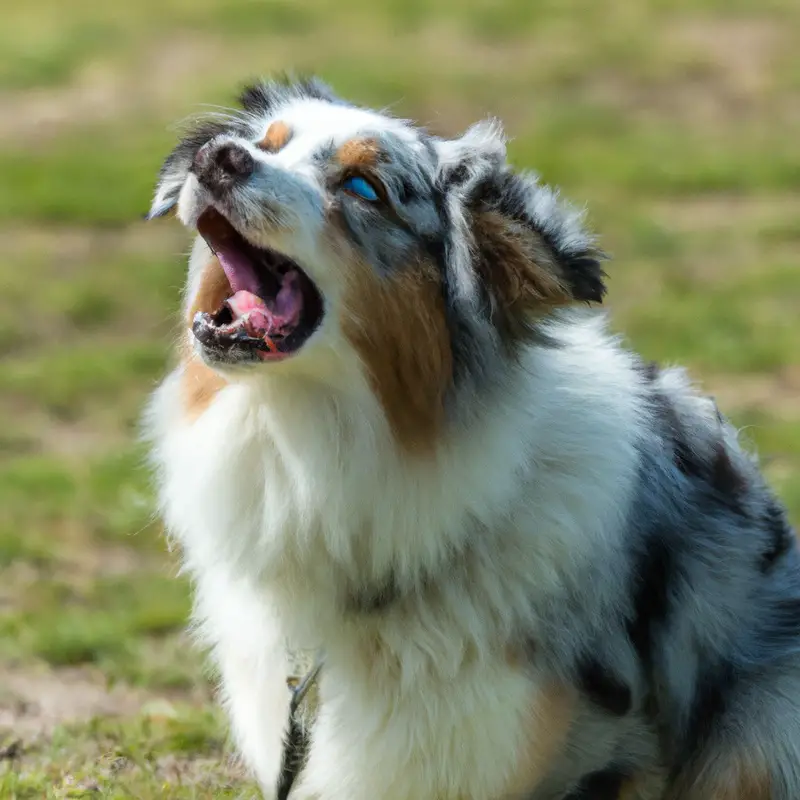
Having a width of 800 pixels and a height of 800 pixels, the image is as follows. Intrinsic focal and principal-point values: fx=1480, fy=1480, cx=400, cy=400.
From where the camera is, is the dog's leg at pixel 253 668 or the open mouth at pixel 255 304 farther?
the dog's leg at pixel 253 668

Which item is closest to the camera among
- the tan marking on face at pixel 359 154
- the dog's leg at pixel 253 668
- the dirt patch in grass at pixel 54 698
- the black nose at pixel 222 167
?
the black nose at pixel 222 167

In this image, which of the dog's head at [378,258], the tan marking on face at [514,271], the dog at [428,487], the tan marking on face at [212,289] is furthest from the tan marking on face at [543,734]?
the tan marking on face at [212,289]

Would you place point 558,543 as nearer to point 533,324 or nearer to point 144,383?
point 533,324

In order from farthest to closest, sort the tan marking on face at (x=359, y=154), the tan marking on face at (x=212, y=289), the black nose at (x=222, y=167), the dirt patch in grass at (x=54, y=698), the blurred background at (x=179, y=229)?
1. the blurred background at (x=179, y=229)
2. the dirt patch in grass at (x=54, y=698)
3. the tan marking on face at (x=212, y=289)
4. the tan marking on face at (x=359, y=154)
5. the black nose at (x=222, y=167)

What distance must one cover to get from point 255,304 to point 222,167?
1.16 ft

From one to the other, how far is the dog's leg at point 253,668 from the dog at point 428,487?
0.01 metres

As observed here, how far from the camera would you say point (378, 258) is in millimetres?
3803

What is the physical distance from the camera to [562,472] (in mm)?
3979

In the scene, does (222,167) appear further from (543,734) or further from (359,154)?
(543,734)

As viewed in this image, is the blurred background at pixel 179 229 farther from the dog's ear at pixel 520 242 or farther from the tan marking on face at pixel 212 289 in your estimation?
the dog's ear at pixel 520 242

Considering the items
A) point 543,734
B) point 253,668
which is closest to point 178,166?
point 253,668

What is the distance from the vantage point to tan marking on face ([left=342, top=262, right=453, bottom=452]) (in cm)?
380

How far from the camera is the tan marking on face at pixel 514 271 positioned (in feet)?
12.3

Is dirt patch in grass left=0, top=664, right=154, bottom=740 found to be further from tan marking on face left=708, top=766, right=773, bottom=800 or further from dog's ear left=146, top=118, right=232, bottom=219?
tan marking on face left=708, top=766, right=773, bottom=800
